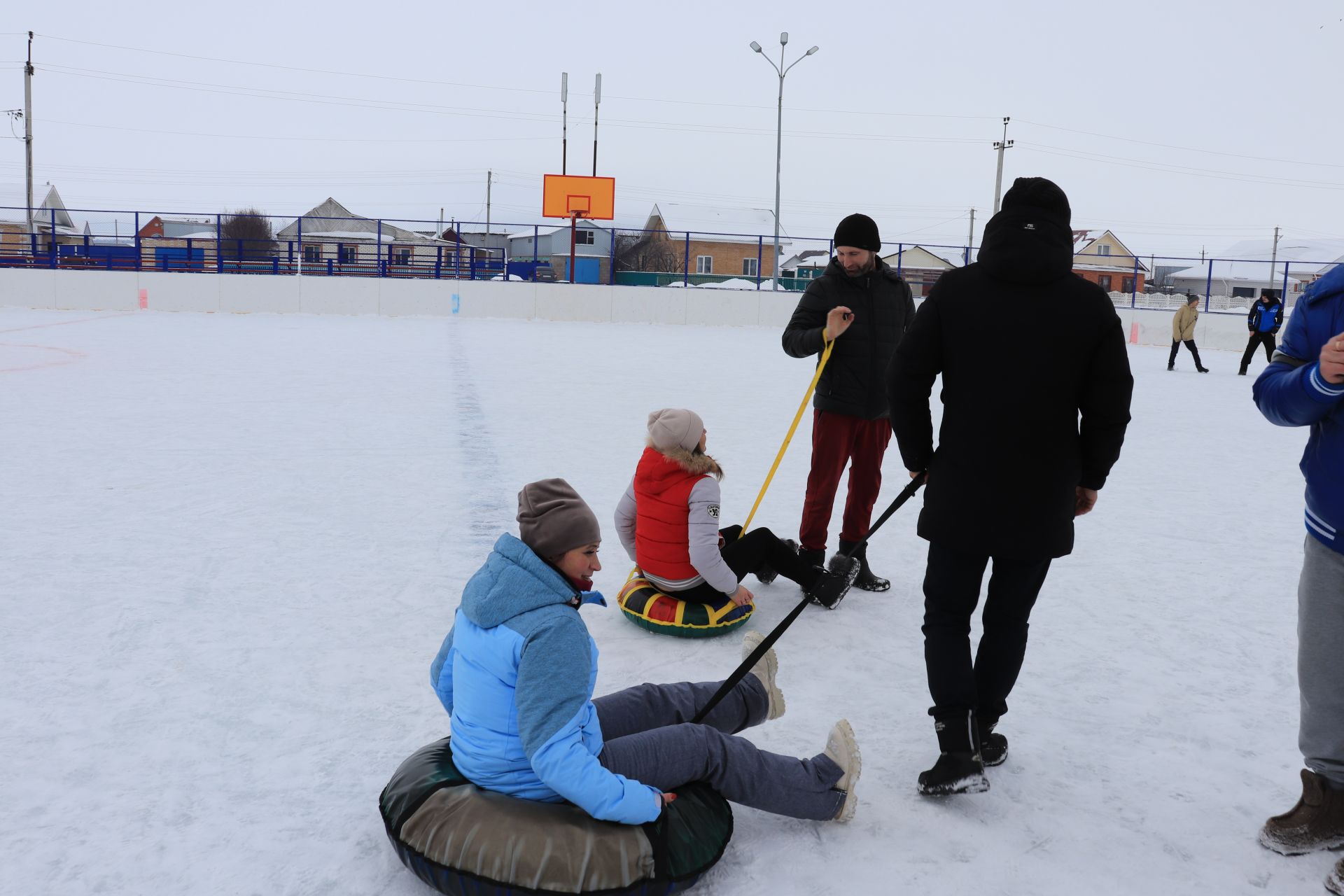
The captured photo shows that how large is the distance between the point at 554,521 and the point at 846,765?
0.92 meters

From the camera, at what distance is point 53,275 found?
68.5 ft

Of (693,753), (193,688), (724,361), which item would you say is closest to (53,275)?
(724,361)

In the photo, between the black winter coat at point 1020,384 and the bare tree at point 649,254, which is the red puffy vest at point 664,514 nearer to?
the black winter coat at point 1020,384

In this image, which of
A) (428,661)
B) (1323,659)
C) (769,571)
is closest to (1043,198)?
(1323,659)

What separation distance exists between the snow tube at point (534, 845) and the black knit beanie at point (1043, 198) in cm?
153

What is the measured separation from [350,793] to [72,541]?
272 cm

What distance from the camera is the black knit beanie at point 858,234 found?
3895 millimetres

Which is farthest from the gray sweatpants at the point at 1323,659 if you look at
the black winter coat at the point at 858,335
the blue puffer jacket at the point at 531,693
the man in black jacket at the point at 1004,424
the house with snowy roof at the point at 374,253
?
the house with snowy roof at the point at 374,253

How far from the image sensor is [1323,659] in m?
2.28

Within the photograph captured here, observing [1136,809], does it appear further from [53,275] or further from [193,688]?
[53,275]

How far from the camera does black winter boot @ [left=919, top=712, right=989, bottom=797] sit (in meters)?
2.51

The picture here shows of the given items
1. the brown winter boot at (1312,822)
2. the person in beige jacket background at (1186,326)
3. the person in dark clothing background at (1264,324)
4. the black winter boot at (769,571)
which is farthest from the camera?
the person in beige jacket background at (1186,326)

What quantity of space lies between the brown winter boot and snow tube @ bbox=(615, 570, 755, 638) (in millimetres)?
1741

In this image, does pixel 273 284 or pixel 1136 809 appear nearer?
pixel 1136 809
